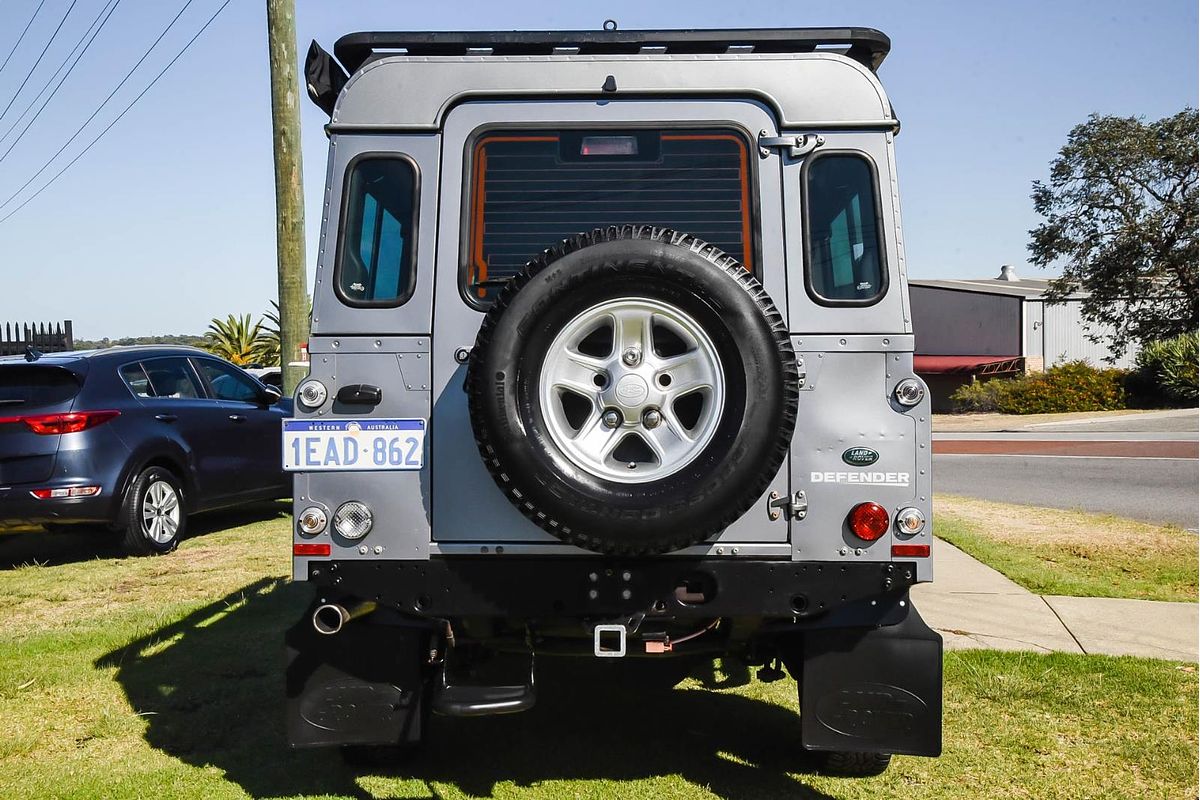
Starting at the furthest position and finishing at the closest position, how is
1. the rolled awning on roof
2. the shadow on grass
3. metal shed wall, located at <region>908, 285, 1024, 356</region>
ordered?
metal shed wall, located at <region>908, 285, 1024, 356</region>
the rolled awning on roof
the shadow on grass

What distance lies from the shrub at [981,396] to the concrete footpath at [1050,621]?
27288 mm

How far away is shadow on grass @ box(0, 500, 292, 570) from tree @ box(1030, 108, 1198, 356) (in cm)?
3275

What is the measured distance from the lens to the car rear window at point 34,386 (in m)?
8.00

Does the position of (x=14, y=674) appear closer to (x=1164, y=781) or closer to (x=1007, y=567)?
(x=1164, y=781)

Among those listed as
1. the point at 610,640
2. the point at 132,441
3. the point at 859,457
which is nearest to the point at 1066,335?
the point at 132,441

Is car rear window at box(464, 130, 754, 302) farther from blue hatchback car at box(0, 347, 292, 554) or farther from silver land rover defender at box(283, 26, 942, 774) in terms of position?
blue hatchback car at box(0, 347, 292, 554)

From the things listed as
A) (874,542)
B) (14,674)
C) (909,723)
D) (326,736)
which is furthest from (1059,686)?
(14,674)

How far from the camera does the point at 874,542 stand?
3.73 meters

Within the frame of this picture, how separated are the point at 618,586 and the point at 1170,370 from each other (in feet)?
101

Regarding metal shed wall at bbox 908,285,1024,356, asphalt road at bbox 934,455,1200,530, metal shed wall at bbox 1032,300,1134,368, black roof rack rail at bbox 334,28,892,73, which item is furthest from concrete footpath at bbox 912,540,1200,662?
metal shed wall at bbox 1032,300,1134,368

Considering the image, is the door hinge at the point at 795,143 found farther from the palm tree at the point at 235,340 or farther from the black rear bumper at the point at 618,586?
the palm tree at the point at 235,340

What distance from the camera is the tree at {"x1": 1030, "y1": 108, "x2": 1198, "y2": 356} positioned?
3547 centimetres

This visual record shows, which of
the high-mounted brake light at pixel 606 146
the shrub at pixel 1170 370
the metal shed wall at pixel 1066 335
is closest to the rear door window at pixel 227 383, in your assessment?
the high-mounted brake light at pixel 606 146

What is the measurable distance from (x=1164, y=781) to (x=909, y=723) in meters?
1.18
